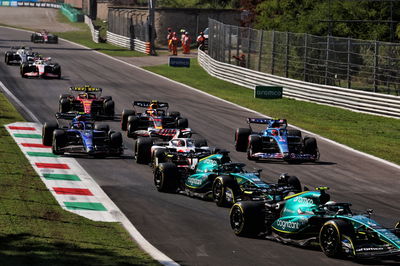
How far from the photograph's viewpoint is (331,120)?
36406 millimetres

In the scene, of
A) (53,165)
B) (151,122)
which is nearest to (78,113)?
(151,122)

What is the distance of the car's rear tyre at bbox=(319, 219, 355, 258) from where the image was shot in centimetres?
1446

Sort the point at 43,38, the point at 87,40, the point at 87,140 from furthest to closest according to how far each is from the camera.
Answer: the point at 87,40, the point at 43,38, the point at 87,140

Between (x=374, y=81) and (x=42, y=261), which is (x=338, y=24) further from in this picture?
(x=42, y=261)

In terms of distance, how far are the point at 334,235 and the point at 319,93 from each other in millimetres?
27432

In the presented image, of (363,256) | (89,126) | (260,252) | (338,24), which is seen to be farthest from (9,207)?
(338,24)

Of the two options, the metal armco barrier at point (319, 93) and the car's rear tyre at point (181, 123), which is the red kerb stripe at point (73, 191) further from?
the metal armco barrier at point (319, 93)

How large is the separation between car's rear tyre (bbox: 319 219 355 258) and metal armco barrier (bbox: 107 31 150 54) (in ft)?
179

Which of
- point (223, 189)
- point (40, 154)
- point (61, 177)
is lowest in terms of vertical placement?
point (40, 154)

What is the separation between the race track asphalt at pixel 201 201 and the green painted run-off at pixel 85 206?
1.97 feet

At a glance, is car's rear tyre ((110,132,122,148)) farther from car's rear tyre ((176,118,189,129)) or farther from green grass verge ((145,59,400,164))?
green grass verge ((145,59,400,164))

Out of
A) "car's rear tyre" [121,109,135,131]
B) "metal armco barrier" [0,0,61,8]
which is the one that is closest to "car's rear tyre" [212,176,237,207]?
"car's rear tyre" [121,109,135,131]

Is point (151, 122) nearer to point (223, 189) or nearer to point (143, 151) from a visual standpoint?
point (143, 151)

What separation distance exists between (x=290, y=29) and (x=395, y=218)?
3847 cm
